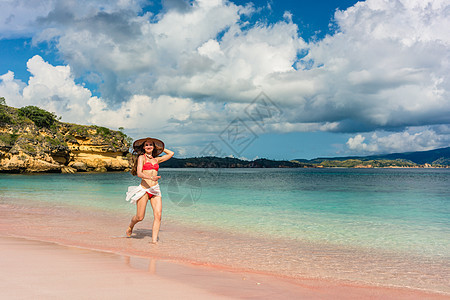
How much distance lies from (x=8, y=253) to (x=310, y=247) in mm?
7291

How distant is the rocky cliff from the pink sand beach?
215 feet

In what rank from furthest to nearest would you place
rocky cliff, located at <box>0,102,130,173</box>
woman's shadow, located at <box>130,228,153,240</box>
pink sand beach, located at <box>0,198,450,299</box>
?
rocky cliff, located at <box>0,102,130,173</box>, woman's shadow, located at <box>130,228,153,240</box>, pink sand beach, located at <box>0,198,450,299</box>

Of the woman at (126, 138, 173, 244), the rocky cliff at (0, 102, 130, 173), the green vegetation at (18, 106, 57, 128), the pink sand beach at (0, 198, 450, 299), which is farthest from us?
the green vegetation at (18, 106, 57, 128)

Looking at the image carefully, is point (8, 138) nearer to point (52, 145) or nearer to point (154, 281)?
point (52, 145)

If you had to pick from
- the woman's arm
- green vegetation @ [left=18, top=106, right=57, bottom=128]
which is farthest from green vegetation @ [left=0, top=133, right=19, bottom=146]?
the woman's arm

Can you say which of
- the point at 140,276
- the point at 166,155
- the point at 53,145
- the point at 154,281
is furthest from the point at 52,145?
the point at 154,281

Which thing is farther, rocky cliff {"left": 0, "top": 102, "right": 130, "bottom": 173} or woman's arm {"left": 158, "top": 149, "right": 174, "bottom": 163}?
rocky cliff {"left": 0, "top": 102, "right": 130, "bottom": 173}

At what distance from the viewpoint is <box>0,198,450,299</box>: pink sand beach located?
159 inches

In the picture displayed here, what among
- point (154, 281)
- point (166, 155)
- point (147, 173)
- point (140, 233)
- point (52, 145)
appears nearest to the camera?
point (154, 281)

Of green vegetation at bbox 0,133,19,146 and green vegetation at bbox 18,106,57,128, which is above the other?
green vegetation at bbox 18,106,57,128

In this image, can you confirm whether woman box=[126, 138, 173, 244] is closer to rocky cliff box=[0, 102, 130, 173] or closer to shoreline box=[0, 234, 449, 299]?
shoreline box=[0, 234, 449, 299]

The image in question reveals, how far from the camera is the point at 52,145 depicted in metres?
70.8

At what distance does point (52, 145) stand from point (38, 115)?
11308 millimetres

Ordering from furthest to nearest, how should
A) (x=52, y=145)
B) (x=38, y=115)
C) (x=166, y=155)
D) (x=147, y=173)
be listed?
(x=38, y=115) < (x=52, y=145) < (x=166, y=155) < (x=147, y=173)
